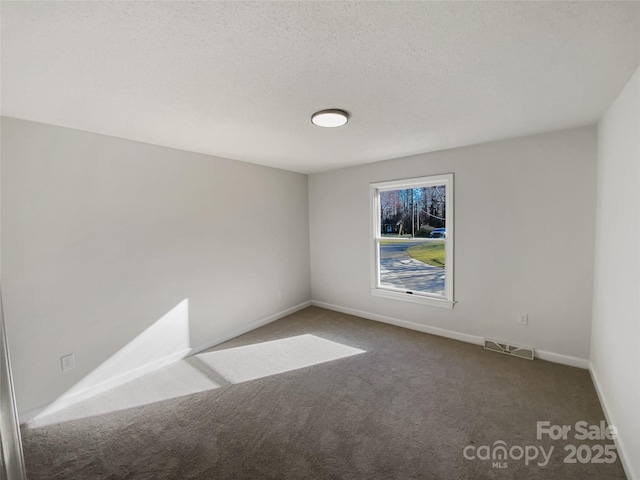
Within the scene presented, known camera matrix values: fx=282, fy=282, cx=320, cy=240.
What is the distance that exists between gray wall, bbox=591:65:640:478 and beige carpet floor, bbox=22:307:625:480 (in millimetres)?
277

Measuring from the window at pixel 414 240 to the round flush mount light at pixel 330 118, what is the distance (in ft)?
5.87

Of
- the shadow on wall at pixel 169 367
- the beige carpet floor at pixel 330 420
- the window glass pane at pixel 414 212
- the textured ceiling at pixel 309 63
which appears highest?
the textured ceiling at pixel 309 63

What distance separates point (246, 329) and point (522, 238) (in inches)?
140

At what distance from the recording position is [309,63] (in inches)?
59.9

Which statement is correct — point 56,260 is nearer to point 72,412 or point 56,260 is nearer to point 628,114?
point 72,412

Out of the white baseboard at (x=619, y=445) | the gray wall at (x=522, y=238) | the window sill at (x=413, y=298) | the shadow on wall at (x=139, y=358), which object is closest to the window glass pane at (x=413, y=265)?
the window sill at (x=413, y=298)

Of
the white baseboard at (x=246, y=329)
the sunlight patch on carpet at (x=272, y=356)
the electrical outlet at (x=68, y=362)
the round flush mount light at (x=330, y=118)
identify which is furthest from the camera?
the white baseboard at (x=246, y=329)

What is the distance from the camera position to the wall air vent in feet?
9.96

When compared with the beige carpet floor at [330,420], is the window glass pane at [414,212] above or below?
above

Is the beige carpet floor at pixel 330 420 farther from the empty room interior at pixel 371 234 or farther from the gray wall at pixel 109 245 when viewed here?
the gray wall at pixel 109 245

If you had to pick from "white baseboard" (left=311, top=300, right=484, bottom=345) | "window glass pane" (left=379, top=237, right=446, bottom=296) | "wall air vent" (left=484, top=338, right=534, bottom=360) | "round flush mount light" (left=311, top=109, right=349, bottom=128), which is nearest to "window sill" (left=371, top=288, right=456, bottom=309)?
"window glass pane" (left=379, top=237, right=446, bottom=296)

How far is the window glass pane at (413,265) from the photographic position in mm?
3744

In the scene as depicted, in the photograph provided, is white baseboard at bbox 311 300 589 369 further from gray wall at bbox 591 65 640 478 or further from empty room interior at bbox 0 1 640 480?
gray wall at bbox 591 65 640 478

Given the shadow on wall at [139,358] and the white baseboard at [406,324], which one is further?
the white baseboard at [406,324]
